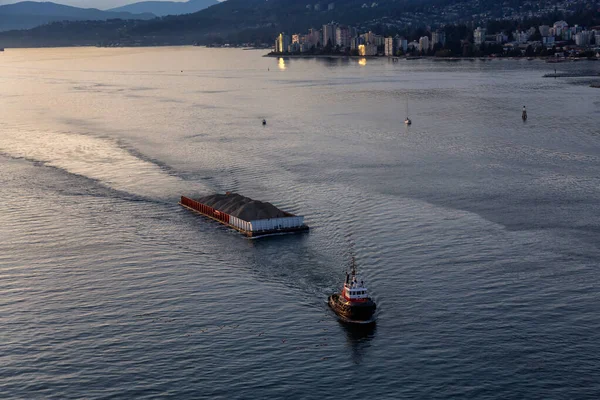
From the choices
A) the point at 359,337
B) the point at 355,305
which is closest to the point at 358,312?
the point at 355,305

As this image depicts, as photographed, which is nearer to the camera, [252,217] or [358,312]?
[358,312]

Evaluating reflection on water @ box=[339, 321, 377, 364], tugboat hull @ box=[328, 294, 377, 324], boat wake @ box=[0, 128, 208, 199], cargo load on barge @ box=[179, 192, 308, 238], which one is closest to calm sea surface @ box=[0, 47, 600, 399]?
reflection on water @ box=[339, 321, 377, 364]

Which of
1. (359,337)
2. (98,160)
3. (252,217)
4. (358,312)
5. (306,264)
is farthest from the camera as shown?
(98,160)

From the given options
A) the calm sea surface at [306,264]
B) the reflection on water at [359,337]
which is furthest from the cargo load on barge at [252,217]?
the reflection on water at [359,337]

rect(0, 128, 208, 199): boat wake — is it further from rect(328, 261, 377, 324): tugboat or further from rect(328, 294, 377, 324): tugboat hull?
rect(328, 294, 377, 324): tugboat hull

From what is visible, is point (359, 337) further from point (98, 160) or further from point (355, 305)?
point (98, 160)
